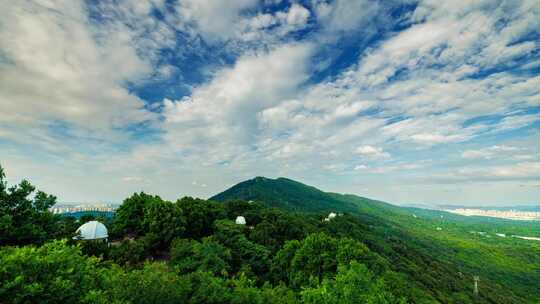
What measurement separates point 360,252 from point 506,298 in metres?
94.7

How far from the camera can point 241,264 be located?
44.0m

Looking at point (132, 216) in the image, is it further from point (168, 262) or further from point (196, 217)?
point (168, 262)

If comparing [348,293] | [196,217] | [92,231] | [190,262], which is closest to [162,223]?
[92,231]

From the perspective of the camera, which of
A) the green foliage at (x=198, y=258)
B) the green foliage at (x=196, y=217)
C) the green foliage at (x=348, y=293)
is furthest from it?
the green foliage at (x=196, y=217)

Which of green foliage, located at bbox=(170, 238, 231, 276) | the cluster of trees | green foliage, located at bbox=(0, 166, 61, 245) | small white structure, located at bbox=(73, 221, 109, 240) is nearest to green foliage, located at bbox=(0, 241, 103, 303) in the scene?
the cluster of trees

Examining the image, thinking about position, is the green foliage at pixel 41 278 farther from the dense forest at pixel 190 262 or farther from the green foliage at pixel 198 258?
the green foliage at pixel 198 258

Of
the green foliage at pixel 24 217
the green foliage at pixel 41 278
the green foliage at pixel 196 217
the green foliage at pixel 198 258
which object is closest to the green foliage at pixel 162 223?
the green foliage at pixel 196 217

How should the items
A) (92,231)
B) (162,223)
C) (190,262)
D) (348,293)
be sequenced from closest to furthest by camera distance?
1. (348,293)
2. (190,262)
3. (92,231)
4. (162,223)

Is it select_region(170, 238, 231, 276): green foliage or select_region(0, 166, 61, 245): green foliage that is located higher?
select_region(0, 166, 61, 245): green foliage

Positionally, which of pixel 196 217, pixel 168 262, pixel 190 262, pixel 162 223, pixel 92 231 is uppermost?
pixel 196 217

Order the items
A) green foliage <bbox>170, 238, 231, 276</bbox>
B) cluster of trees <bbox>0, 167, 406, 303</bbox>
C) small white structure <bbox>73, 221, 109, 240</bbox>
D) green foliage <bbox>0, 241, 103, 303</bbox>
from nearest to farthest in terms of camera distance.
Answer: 1. green foliage <bbox>0, 241, 103, 303</bbox>
2. cluster of trees <bbox>0, 167, 406, 303</bbox>
3. green foliage <bbox>170, 238, 231, 276</bbox>
4. small white structure <bbox>73, 221, 109, 240</bbox>

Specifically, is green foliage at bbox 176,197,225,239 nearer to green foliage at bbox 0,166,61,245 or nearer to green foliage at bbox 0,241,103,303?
green foliage at bbox 0,166,61,245

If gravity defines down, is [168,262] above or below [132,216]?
below

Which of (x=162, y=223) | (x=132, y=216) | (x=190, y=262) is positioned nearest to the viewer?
(x=190, y=262)
